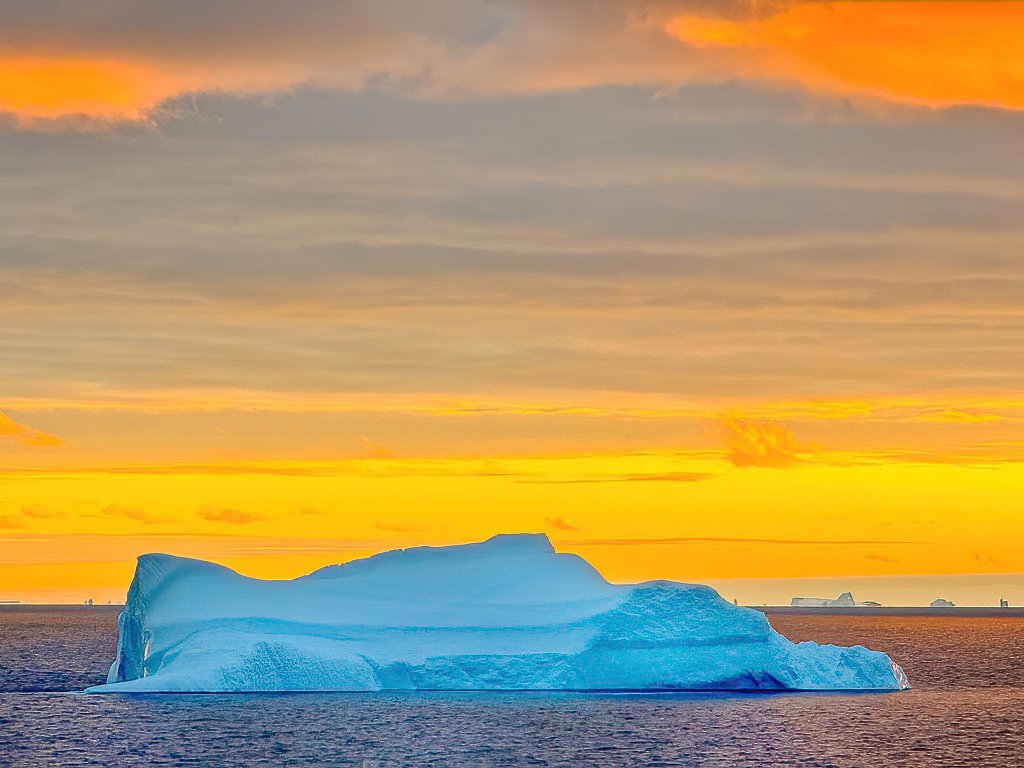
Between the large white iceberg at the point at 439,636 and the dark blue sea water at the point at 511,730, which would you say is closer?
the dark blue sea water at the point at 511,730

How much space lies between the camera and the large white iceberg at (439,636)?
178 ft

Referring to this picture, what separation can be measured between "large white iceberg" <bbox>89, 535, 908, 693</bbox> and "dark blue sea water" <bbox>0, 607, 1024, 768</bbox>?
1010mm

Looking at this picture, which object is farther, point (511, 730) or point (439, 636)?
point (439, 636)

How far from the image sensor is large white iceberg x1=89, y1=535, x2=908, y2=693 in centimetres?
5419

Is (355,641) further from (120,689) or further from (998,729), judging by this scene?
(998,729)

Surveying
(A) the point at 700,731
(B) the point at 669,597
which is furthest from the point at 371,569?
(A) the point at 700,731

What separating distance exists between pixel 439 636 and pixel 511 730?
8564mm

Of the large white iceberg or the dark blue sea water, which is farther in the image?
the large white iceberg

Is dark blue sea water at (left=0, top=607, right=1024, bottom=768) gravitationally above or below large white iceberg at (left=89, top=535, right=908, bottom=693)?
below

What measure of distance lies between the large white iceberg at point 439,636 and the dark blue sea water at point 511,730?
1.01 metres

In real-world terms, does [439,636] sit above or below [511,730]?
above

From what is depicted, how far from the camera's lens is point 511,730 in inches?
1871

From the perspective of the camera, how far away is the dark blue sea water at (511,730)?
4216cm

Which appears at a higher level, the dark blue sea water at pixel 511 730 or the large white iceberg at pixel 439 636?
the large white iceberg at pixel 439 636
